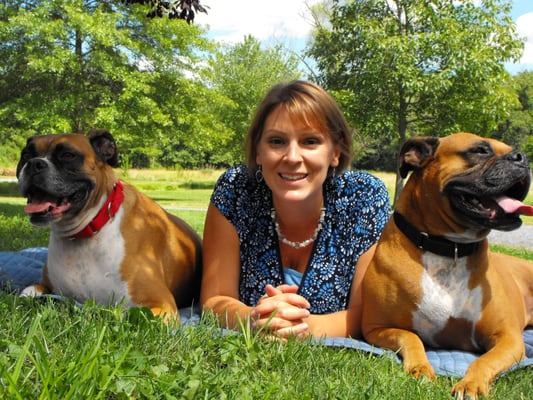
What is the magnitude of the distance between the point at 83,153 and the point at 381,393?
2441mm

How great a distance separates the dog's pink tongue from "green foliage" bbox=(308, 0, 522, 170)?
13399mm

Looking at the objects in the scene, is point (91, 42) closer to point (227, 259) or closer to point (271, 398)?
point (227, 259)

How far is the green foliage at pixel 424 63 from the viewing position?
53.2 feet

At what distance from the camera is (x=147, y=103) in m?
16.3

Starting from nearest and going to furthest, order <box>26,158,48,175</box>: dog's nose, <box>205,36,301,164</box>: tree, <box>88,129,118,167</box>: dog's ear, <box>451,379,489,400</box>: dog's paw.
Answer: <box>451,379,489,400</box>: dog's paw < <box>26,158,48,175</box>: dog's nose < <box>88,129,118,167</box>: dog's ear < <box>205,36,301,164</box>: tree

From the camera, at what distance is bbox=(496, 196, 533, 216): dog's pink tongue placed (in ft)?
9.74

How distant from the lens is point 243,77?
105 ft

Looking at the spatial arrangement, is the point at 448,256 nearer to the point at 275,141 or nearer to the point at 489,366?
the point at 489,366

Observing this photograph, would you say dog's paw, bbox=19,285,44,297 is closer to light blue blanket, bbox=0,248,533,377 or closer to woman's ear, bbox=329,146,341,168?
light blue blanket, bbox=0,248,533,377

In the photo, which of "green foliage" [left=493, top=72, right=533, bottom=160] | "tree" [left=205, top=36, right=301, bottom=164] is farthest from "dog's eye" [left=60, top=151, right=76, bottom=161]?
"green foliage" [left=493, top=72, right=533, bottom=160]

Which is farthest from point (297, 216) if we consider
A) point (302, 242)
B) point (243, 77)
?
point (243, 77)

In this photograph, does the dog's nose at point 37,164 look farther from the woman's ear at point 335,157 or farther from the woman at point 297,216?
the woman's ear at point 335,157

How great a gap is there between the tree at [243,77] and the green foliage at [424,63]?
11841mm

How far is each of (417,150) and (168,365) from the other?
193cm
